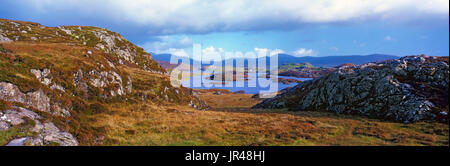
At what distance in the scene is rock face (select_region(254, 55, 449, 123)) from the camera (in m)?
33.6

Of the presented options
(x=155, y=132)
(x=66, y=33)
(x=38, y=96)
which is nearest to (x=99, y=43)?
(x=66, y=33)

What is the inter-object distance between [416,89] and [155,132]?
134 feet

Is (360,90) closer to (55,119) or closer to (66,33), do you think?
(55,119)

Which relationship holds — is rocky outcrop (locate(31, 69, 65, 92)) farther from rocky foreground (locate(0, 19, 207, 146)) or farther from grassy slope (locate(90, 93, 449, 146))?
grassy slope (locate(90, 93, 449, 146))

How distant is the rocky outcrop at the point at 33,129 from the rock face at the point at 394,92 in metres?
41.5

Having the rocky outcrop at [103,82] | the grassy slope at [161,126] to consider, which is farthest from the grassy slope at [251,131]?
the rocky outcrop at [103,82]

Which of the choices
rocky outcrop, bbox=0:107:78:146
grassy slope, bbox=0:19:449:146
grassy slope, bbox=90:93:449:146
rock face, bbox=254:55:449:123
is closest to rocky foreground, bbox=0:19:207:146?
rocky outcrop, bbox=0:107:78:146

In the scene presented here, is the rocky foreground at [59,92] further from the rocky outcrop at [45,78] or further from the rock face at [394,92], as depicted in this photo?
the rock face at [394,92]

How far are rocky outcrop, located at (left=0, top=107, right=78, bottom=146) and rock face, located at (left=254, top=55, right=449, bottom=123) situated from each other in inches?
1634

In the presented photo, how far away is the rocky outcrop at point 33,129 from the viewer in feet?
59.6

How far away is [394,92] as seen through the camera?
128 feet

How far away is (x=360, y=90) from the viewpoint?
4462 cm

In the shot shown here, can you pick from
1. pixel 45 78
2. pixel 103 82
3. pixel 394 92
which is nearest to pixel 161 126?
pixel 103 82

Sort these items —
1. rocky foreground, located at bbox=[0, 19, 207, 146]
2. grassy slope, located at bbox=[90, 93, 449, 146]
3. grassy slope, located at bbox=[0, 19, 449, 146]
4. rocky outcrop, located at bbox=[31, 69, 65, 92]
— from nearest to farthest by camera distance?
rocky foreground, located at bbox=[0, 19, 207, 146] → grassy slope, located at bbox=[0, 19, 449, 146] → grassy slope, located at bbox=[90, 93, 449, 146] → rocky outcrop, located at bbox=[31, 69, 65, 92]
